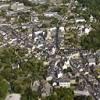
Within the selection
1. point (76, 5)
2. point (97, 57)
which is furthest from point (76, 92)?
point (76, 5)

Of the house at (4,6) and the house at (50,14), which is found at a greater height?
the house at (50,14)

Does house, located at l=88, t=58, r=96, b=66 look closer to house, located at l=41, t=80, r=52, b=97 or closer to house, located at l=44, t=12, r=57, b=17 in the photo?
house, located at l=41, t=80, r=52, b=97

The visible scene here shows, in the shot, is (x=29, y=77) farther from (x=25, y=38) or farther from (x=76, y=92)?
(x=25, y=38)

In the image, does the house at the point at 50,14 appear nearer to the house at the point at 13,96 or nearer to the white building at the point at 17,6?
the white building at the point at 17,6

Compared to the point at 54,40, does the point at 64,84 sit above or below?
above

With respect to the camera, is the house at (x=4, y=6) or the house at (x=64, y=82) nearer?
the house at (x=64, y=82)

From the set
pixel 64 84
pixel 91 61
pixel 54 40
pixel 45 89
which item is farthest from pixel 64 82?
pixel 54 40

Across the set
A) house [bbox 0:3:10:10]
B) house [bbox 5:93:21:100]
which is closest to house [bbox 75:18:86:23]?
house [bbox 0:3:10:10]

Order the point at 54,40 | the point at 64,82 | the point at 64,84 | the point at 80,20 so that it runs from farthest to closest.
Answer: the point at 80,20
the point at 54,40
the point at 64,82
the point at 64,84

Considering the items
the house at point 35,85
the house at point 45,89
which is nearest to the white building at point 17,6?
the house at point 35,85

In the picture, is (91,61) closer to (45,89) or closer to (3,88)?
(45,89)

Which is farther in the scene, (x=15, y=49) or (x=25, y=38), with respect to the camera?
(x=25, y=38)
